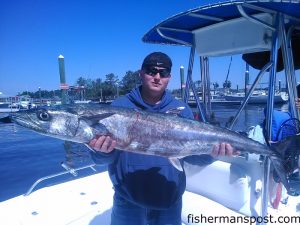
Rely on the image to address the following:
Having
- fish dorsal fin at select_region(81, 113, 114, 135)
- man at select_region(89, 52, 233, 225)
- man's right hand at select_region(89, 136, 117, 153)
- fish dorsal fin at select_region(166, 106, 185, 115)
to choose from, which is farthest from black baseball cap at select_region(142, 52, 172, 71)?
man's right hand at select_region(89, 136, 117, 153)

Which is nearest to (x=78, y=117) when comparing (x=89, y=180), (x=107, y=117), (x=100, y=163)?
(x=107, y=117)

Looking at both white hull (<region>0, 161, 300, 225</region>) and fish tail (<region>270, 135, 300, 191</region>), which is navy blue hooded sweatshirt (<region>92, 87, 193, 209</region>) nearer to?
fish tail (<region>270, 135, 300, 191</region>)

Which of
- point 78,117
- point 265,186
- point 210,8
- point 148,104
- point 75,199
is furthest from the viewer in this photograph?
point 75,199

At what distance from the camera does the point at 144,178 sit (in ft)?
9.20

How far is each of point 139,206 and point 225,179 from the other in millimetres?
1682

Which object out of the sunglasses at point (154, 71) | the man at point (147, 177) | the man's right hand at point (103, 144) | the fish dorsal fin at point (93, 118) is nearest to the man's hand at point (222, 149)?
the man at point (147, 177)

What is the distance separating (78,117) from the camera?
262cm

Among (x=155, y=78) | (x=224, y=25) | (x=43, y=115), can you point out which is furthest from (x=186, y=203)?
(x=224, y=25)

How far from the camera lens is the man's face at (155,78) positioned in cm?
293

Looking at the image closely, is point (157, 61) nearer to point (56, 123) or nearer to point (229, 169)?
point (56, 123)

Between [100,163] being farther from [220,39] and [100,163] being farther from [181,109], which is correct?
[220,39]

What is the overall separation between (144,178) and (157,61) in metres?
1.16

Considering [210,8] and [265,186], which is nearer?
[265,186]

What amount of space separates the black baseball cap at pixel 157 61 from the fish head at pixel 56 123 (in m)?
0.88
